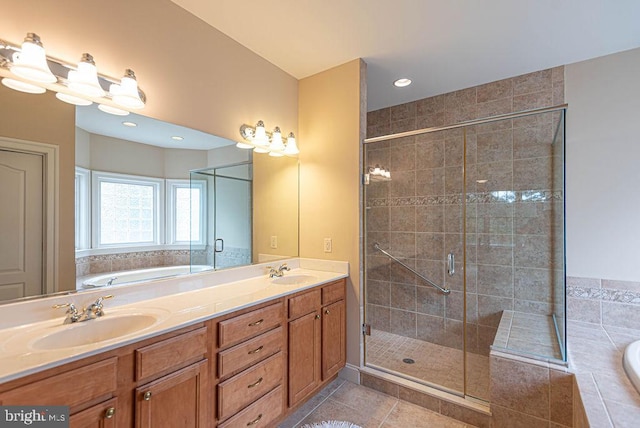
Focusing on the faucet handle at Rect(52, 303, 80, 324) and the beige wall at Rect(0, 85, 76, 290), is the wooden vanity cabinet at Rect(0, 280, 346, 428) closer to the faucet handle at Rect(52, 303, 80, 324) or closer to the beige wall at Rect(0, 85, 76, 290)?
the faucet handle at Rect(52, 303, 80, 324)

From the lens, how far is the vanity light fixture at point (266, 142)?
228cm

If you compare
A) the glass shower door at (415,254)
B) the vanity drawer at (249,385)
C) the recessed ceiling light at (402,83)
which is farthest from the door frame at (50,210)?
the recessed ceiling light at (402,83)

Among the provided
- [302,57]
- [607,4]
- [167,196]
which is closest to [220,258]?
[167,196]

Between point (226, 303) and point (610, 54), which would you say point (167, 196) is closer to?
point (226, 303)

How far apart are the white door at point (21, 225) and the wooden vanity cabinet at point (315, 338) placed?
1.29 m

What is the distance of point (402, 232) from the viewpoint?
307 centimetres

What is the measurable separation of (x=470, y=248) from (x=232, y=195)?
7.13 ft

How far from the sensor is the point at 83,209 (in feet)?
4.75

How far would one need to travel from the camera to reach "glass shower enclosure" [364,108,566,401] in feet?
7.42

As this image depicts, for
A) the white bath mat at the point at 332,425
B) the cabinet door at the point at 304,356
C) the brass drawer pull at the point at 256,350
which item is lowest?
the white bath mat at the point at 332,425

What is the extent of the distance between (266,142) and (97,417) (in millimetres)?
1968

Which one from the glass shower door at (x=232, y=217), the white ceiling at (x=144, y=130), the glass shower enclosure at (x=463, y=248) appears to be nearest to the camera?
the white ceiling at (x=144, y=130)
